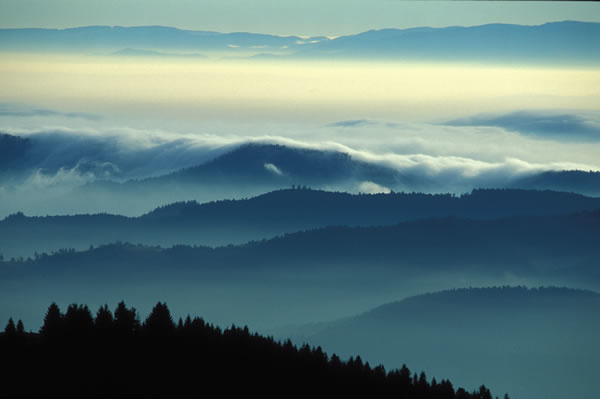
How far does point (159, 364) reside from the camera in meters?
83.8

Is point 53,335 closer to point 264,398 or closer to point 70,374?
point 70,374

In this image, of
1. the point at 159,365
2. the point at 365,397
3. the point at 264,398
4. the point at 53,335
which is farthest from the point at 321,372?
the point at 53,335

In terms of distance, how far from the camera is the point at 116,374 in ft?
261

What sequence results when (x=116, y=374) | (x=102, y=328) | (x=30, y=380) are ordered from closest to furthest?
(x=30, y=380) → (x=116, y=374) → (x=102, y=328)

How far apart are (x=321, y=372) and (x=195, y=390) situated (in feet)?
57.3

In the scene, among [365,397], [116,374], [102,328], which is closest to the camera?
[116,374]

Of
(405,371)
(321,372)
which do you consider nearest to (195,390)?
(321,372)

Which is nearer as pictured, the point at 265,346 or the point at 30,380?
the point at 30,380

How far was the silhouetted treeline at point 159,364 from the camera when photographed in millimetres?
77125

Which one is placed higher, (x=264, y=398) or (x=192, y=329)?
(x=192, y=329)

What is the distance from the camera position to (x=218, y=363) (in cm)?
9000

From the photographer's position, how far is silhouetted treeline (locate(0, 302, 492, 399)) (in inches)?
3036

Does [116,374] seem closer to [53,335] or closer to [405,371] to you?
[53,335]

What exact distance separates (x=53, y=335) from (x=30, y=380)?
992 cm
